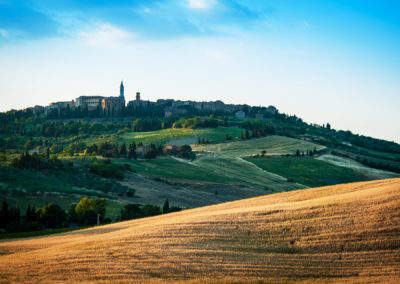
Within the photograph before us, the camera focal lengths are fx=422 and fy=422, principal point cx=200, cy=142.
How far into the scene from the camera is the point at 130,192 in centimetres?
6062

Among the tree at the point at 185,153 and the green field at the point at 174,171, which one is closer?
the green field at the point at 174,171

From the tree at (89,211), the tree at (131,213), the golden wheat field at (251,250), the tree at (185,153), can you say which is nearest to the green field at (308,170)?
the tree at (185,153)

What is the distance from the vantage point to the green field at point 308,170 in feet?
290

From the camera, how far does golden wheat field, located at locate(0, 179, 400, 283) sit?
15531mm

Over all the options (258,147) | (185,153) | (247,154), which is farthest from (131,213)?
(258,147)

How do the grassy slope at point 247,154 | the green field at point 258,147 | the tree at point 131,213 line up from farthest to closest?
the green field at point 258,147 < the grassy slope at point 247,154 < the tree at point 131,213

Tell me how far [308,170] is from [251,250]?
79.7 m

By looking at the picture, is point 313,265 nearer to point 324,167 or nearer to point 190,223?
point 190,223

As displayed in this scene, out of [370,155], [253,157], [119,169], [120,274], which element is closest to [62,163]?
[119,169]

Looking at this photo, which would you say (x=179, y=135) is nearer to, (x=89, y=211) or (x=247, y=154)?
(x=247, y=154)

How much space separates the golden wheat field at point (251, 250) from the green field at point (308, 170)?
6675cm

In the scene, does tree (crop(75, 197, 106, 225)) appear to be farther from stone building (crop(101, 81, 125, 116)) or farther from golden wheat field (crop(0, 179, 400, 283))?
stone building (crop(101, 81, 125, 116))

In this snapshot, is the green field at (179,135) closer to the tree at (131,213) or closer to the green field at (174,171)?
the green field at (174,171)

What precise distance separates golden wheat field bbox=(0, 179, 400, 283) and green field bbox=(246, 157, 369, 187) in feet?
219
